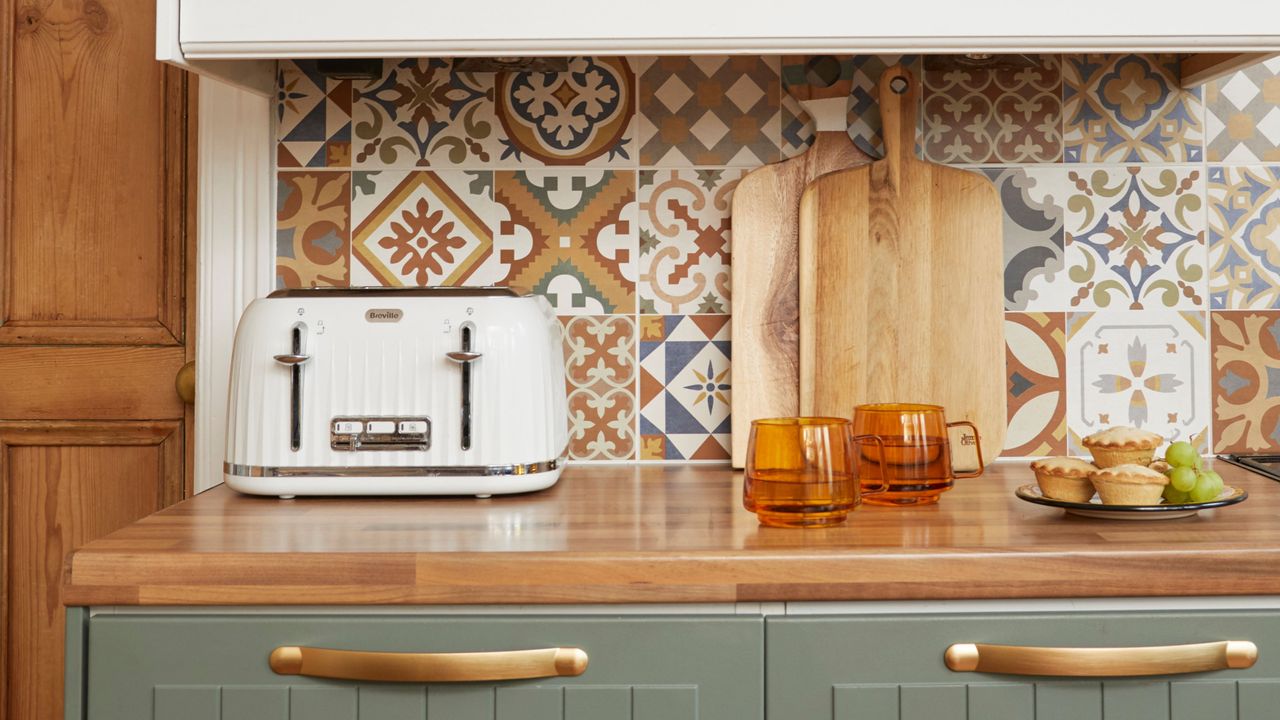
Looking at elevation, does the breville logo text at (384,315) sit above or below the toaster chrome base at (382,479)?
above

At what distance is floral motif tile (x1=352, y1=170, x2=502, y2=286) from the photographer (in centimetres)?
151

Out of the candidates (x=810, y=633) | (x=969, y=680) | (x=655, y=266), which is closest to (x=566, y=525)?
(x=810, y=633)

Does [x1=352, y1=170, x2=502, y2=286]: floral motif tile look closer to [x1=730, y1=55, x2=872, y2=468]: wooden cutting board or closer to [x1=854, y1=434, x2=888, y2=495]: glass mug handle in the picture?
[x1=730, y1=55, x2=872, y2=468]: wooden cutting board

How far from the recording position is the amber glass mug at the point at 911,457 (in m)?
1.18

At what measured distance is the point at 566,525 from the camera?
3.59 ft

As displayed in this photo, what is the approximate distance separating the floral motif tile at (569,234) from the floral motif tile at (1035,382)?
0.56m

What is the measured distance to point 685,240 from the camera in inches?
59.3

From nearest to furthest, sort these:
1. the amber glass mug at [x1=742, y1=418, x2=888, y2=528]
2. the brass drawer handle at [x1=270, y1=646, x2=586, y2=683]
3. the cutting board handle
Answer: the brass drawer handle at [x1=270, y1=646, x2=586, y2=683]
the amber glass mug at [x1=742, y1=418, x2=888, y2=528]
the cutting board handle

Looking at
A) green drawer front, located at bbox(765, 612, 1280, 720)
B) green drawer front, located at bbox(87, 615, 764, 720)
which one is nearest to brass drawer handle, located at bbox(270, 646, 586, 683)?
green drawer front, located at bbox(87, 615, 764, 720)

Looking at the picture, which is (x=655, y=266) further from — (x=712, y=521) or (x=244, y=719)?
(x=244, y=719)

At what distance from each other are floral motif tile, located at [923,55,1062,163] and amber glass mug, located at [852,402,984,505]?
1.58 ft

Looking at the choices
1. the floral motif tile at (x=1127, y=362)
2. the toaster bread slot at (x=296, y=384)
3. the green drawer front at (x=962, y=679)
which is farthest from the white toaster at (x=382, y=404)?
the floral motif tile at (x=1127, y=362)

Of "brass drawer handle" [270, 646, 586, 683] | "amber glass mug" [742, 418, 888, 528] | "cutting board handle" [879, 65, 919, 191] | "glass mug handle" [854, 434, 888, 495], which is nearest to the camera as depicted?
"brass drawer handle" [270, 646, 586, 683]

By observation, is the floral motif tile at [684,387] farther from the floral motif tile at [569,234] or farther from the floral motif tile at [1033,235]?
the floral motif tile at [1033,235]
